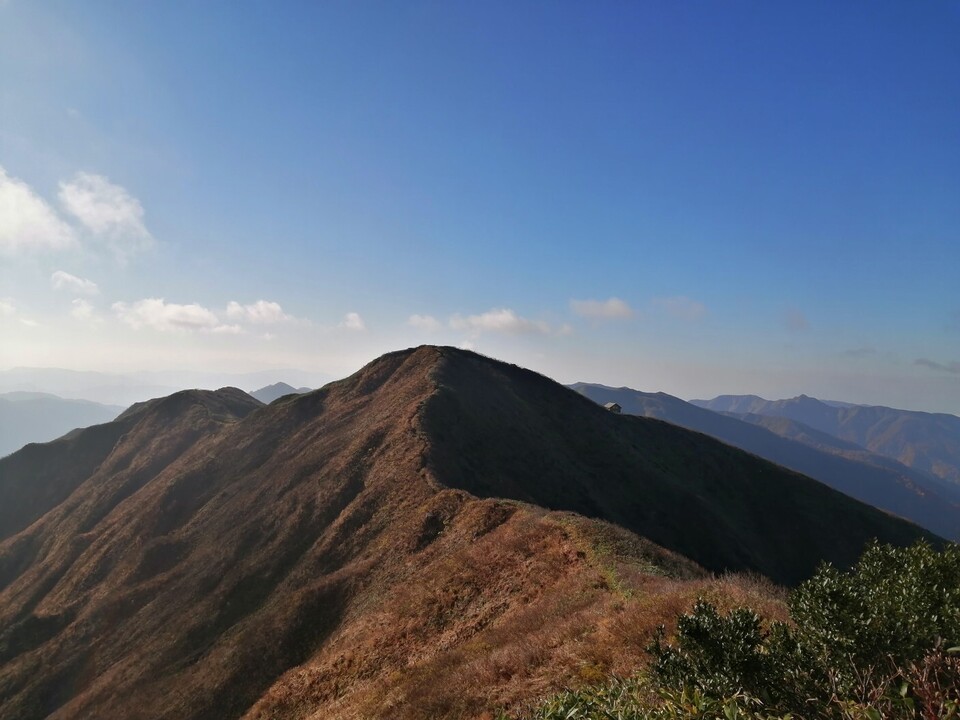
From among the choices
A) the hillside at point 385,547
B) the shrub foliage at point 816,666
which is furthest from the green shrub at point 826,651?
the hillside at point 385,547

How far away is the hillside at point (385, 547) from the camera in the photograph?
18766 millimetres

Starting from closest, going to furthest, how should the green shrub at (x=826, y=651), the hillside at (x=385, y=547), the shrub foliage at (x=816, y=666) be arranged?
the shrub foliage at (x=816, y=666), the green shrub at (x=826, y=651), the hillside at (x=385, y=547)

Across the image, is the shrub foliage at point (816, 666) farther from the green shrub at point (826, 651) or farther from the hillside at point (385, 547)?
the hillside at point (385, 547)

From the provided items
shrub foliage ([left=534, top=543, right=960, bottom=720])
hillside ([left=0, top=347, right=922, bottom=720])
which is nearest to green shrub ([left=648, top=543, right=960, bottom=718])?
shrub foliage ([left=534, top=543, right=960, bottom=720])

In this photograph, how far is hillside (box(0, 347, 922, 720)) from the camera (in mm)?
18766

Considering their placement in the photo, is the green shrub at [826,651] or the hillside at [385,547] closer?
the green shrub at [826,651]

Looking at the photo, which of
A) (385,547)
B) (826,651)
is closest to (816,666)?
(826,651)

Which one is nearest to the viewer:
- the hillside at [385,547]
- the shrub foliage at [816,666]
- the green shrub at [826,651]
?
the shrub foliage at [816,666]

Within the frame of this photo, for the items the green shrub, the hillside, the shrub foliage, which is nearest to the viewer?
the shrub foliage

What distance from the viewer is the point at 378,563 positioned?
33.4 m

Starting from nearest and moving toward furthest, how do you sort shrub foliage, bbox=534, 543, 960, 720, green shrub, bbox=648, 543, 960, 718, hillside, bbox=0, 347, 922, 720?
shrub foliage, bbox=534, 543, 960, 720 < green shrub, bbox=648, 543, 960, 718 < hillside, bbox=0, 347, 922, 720

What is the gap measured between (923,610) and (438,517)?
29695 millimetres

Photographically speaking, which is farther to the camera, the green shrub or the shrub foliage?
the green shrub

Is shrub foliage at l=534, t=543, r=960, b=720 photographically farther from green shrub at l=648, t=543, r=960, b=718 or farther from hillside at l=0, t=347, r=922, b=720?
hillside at l=0, t=347, r=922, b=720
